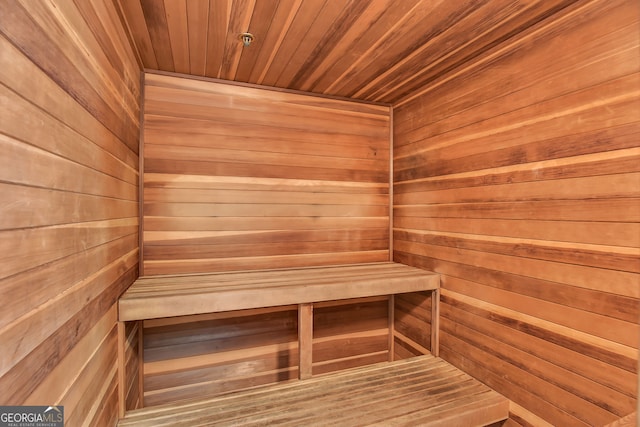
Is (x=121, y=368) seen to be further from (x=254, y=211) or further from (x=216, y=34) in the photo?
(x=216, y=34)

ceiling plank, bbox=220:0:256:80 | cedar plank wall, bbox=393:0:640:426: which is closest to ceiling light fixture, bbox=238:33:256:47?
ceiling plank, bbox=220:0:256:80

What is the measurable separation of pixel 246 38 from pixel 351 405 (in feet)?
6.48

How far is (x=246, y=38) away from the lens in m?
1.57

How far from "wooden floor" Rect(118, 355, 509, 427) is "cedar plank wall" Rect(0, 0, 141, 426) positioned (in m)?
0.39

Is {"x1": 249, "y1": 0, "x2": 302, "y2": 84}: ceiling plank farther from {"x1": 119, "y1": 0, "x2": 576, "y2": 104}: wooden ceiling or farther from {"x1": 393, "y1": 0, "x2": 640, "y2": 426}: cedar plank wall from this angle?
{"x1": 393, "y1": 0, "x2": 640, "y2": 426}: cedar plank wall

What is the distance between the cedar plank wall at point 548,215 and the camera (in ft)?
3.82

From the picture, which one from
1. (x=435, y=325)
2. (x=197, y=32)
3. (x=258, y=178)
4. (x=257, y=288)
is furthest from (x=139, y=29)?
(x=435, y=325)

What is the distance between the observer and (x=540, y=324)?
1.43m

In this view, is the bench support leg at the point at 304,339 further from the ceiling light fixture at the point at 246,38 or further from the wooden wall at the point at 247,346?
the ceiling light fixture at the point at 246,38

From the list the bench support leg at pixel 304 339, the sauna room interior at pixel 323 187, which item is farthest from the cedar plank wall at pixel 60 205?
the bench support leg at pixel 304 339

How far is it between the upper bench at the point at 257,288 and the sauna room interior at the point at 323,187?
4.2 inches

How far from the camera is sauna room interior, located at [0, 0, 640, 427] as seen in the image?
2.76 feet

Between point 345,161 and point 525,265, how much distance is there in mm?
1412

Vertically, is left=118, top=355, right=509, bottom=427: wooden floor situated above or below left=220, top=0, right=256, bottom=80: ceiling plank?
below
